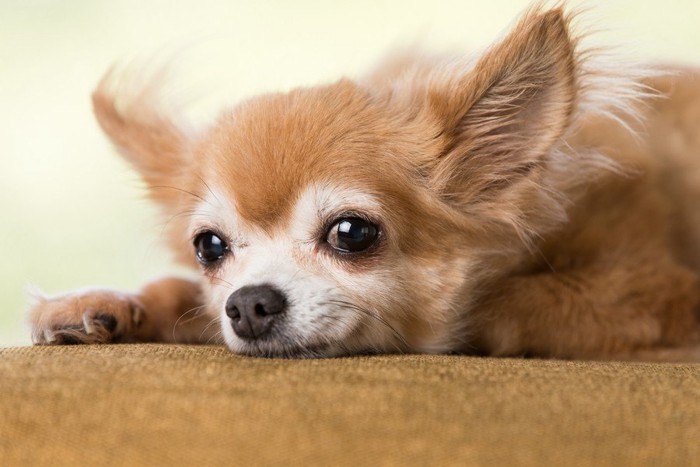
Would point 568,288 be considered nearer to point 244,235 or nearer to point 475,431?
point 244,235

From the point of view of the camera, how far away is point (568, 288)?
2176mm

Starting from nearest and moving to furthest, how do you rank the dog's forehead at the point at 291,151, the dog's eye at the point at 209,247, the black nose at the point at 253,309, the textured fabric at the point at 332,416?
the textured fabric at the point at 332,416 < the black nose at the point at 253,309 < the dog's forehead at the point at 291,151 < the dog's eye at the point at 209,247

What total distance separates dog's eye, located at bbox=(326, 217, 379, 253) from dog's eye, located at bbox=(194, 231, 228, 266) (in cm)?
32

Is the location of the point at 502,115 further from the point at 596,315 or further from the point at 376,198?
the point at 596,315

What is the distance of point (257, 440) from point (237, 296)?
0.59 meters

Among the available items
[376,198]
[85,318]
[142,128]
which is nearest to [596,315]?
[376,198]

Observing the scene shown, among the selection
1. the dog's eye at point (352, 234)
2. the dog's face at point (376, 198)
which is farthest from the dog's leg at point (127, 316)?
the dog's eye at point (352, 234)

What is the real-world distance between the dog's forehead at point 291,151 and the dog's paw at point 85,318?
39cm

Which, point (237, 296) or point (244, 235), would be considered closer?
point (237, 296)

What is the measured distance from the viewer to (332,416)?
4.01 ft

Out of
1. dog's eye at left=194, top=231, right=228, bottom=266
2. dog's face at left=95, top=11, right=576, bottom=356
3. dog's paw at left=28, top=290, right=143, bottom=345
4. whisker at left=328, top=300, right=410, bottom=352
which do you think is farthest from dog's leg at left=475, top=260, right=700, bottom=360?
dog's paw at left=28, top=290, right=143, bottom=345

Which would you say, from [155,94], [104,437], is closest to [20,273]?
[155,94]

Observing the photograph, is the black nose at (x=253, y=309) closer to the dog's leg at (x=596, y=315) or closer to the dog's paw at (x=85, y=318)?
the dog's paw at (x=85, y=318)

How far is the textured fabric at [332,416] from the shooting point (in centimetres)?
114
